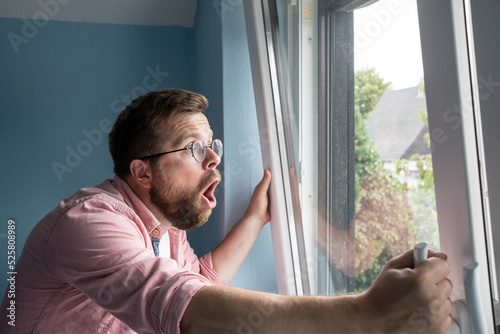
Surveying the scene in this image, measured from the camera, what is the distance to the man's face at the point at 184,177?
1428mm

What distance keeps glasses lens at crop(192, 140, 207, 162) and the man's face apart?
1 centimetres

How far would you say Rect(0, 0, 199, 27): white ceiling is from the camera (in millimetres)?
2078

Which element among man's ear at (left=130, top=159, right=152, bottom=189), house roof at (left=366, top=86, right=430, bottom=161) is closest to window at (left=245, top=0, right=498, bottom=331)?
house roof at (left=366, top=86, right=430, bottom=161)

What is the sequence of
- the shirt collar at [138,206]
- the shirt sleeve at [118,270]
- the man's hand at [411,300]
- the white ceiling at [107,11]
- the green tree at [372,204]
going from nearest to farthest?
the man's hand at [411,300], the shirt sleeve at [118,270], the green tree at [372,204], the shirt collar at [138,206], the white ceiling at [107,11]

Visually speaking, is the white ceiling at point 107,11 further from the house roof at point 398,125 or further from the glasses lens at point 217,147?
the house roof at point 398,125

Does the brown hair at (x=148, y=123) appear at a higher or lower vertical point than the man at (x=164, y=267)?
higher

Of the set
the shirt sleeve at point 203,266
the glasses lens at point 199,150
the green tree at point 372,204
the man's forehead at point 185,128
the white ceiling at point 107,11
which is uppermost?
the white ceiling at point 107,11

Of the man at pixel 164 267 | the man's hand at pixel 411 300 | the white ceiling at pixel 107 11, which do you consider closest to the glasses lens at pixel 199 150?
the man at pixel 164 267

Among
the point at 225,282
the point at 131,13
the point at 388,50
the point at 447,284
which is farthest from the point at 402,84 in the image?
the point at 131,13

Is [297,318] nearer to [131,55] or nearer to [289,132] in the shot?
[289,132]

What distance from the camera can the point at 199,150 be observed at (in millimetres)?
1437

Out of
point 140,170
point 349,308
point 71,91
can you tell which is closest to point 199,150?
point 140,170

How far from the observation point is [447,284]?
772 millimetres

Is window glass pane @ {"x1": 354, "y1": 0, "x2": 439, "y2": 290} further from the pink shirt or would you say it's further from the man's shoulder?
the man's shoulder
